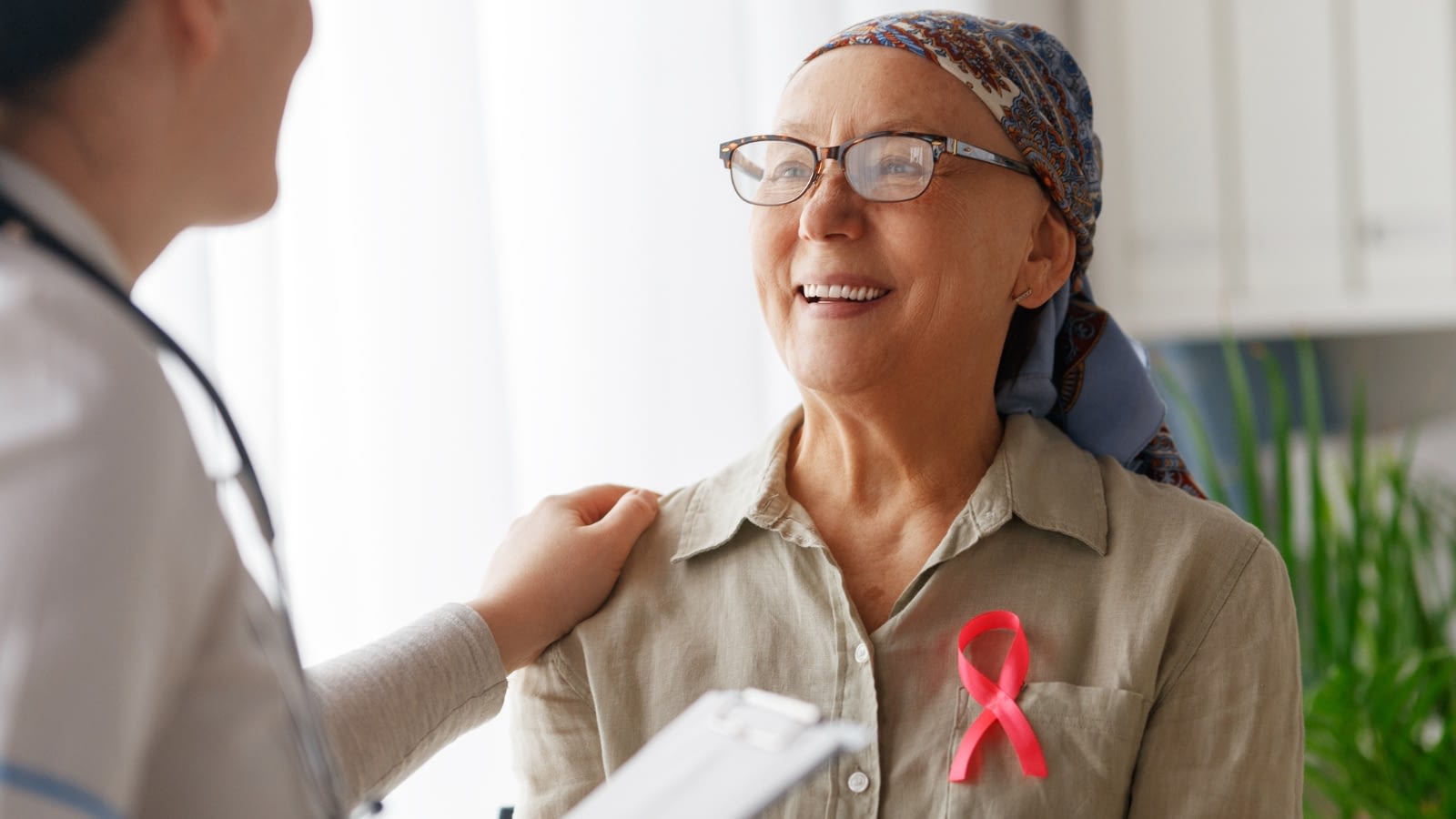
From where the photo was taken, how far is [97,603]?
58 centimetres

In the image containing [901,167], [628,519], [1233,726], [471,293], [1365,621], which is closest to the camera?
[1233,726]

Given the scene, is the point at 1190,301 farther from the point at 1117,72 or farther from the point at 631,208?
the point at 631,208

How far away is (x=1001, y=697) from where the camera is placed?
1.19m

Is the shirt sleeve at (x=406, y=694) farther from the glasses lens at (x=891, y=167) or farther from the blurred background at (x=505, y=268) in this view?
the glasses lens at (x=891, y=167)

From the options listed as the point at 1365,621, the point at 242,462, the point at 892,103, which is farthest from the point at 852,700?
the point at 1365,621

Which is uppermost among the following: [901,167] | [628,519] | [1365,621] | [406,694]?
[901,167]

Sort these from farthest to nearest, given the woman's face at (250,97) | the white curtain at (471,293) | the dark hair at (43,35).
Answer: the white curtain at (471,293) < the woman's face at (250,97) < the dark hair at (43,35)

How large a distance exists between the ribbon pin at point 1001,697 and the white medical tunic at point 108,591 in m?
0.67

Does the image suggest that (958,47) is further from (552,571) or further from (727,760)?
(727,760)

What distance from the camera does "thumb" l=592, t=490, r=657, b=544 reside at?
4.46 ft

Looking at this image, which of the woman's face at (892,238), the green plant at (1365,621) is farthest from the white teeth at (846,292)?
the green plant at (1365,621)

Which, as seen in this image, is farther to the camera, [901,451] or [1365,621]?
[1365,621]

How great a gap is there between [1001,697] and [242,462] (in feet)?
2.47

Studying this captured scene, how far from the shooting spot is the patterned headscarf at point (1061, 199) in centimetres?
129
